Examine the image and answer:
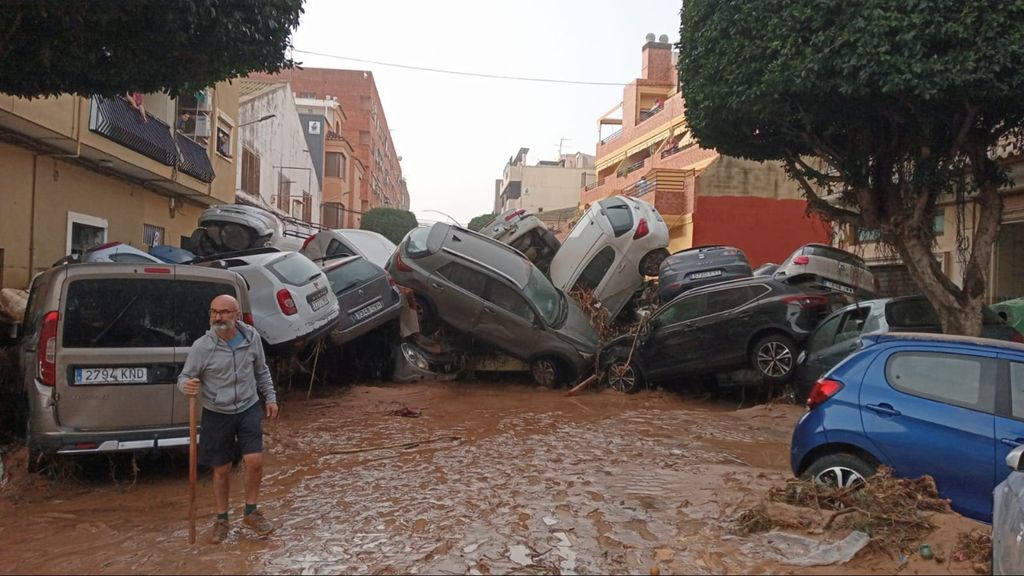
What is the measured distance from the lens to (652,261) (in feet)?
48.4

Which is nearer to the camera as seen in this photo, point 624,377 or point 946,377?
point 946,377

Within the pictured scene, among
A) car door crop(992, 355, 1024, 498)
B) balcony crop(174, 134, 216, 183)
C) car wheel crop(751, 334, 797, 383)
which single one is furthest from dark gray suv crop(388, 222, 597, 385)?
car door crop(992, 355, 1024, 498)

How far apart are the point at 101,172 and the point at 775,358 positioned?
13.0 meters

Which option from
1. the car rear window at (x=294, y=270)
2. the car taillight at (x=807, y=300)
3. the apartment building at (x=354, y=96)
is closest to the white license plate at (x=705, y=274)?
the car taillight at (x=807, y=300)

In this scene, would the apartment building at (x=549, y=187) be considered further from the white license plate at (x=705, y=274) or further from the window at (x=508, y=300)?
the window at (x=508, y=300)

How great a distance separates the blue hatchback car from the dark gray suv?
22.9 ft

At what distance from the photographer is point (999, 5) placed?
8.41 m

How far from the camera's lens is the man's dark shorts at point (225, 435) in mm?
4949

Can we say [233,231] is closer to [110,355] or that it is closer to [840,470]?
[110,355]

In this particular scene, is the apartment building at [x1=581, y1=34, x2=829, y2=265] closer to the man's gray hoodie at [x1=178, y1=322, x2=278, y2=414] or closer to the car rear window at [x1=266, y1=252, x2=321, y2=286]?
the car rear window at [x1=266, y1=252, x2=321, y2=286]

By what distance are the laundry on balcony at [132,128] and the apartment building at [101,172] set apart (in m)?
0.02

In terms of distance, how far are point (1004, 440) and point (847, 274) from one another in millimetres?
8584

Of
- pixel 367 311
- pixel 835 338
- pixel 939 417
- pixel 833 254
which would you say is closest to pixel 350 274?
pixel 367 311

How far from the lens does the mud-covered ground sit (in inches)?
171
